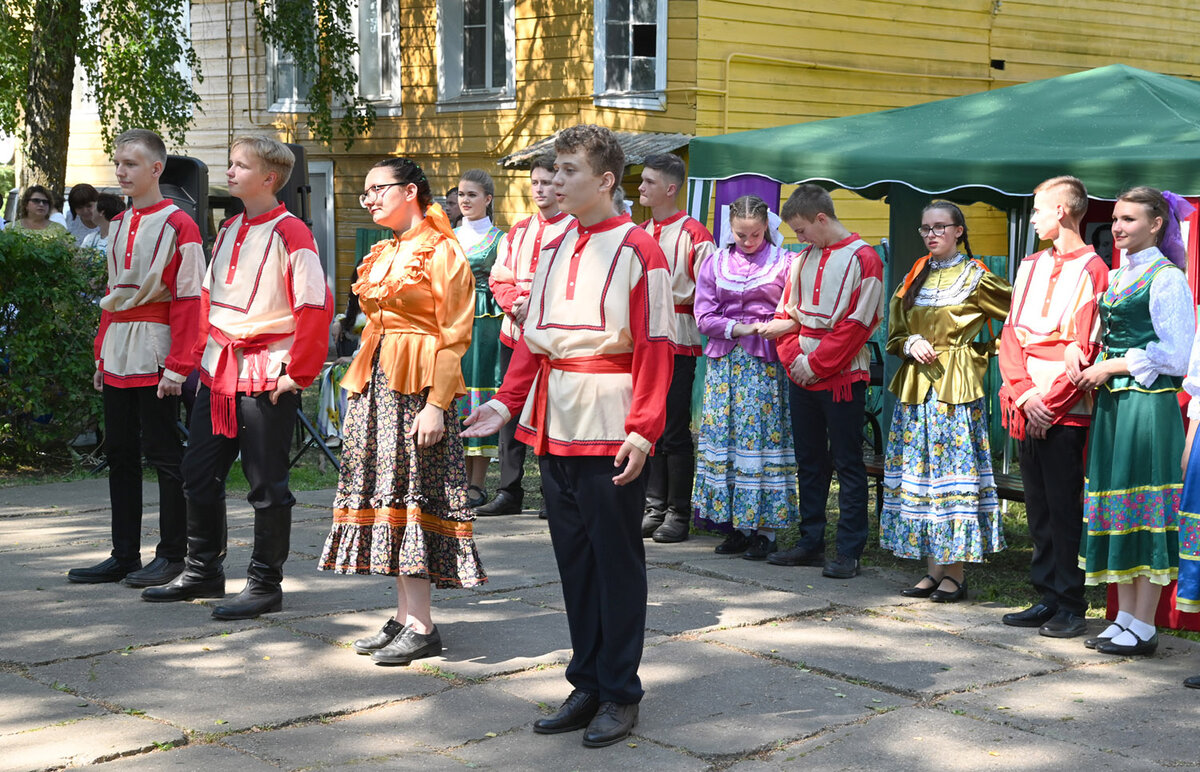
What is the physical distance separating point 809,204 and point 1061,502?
1.91 metres

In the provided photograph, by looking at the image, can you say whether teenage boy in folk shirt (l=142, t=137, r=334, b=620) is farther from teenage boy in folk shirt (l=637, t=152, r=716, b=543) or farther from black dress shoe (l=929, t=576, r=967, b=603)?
black dress shoe (l=929, t=576, r=967, b=603)

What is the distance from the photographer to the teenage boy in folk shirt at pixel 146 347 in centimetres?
618

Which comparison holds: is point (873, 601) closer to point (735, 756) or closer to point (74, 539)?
point (735, 756)

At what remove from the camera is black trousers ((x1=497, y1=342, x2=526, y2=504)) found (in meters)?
8.45

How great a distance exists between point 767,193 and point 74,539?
5424mm

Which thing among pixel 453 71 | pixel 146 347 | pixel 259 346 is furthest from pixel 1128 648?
pixel 453 71

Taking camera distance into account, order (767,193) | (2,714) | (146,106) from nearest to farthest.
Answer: (2,714), (767,193), (146,106)

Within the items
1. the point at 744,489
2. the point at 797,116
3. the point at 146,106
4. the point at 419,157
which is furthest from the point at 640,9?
the point at 744,489

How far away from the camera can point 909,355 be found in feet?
21.4

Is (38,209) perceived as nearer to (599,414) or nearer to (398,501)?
(398,501)

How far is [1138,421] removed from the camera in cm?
550

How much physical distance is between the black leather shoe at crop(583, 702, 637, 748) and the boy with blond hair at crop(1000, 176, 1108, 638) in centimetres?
224

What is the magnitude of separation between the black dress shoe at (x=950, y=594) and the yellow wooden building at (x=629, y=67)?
31.9 ft

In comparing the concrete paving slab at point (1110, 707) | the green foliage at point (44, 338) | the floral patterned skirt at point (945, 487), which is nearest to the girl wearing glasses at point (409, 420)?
the concrete paving slab at point (1110, 707)
